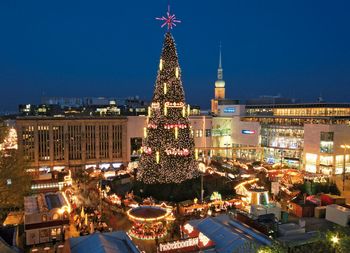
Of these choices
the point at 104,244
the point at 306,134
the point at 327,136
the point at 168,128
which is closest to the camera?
the point at 104,244

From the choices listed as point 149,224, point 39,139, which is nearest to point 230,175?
point 149,224

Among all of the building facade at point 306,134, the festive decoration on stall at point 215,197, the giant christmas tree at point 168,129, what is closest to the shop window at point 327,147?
the building facade at point 306,134

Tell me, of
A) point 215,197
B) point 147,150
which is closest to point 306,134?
point 215,197

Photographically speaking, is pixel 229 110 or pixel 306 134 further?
pixel 229 110

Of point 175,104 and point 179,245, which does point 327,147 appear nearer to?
point 175,104

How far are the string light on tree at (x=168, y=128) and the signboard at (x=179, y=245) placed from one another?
12435 mm

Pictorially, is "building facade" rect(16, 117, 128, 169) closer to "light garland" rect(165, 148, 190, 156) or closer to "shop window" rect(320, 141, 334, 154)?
"light garland" rect(165, 148, 190, 156)

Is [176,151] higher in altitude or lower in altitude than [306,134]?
lower

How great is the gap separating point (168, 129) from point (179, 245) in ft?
45.7

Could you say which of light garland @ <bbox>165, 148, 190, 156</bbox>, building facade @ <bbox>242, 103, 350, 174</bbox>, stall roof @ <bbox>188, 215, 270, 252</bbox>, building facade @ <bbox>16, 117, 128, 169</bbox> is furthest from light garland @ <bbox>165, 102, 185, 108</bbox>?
building facade @ <bbox>16, 117, 128, 169</bbox>

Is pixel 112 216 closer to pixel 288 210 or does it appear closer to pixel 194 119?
pixel 288 210

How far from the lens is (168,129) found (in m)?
30.4

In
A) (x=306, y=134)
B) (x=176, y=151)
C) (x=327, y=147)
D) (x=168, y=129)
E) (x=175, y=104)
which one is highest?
(x=175, y=104)

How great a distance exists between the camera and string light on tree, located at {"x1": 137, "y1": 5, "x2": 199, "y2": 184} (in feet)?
99.8
